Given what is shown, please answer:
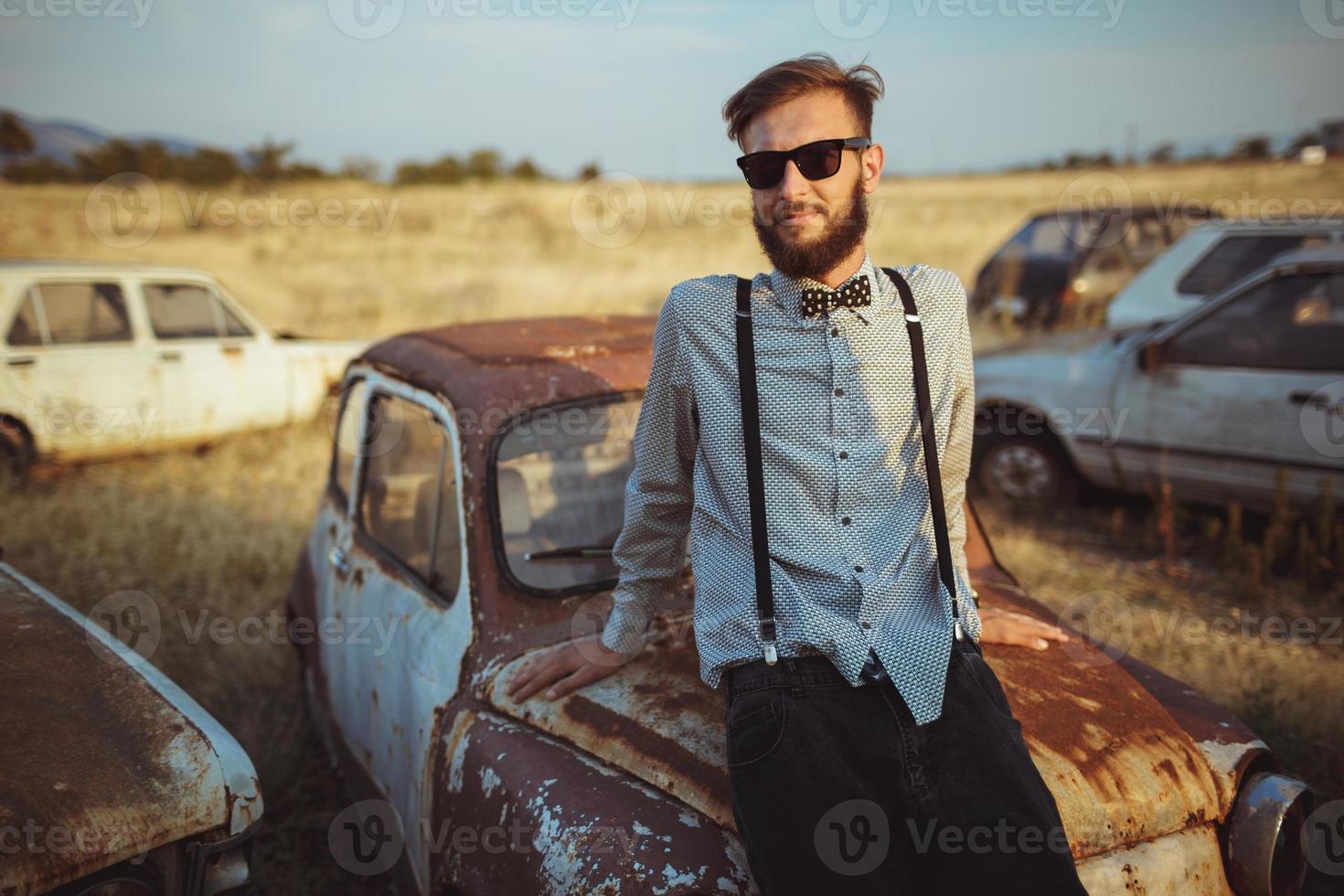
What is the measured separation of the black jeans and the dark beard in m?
0.86

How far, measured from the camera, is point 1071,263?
10.2 meters

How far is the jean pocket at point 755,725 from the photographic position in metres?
1.71

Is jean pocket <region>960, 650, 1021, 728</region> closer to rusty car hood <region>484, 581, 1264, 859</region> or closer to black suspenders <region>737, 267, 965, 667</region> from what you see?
black suspenders <region>737, 267, 965, 667</region>

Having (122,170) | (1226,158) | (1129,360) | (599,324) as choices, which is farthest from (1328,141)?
(122,170)

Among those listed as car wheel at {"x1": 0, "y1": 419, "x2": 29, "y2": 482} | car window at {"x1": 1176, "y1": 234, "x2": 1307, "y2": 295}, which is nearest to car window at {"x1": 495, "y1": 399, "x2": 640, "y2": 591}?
car wheel at {"x1": 0, "y1": 419, "x2": 29, "y2": 482}

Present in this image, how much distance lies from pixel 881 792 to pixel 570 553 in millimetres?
1156

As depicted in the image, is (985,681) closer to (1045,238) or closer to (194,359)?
(194,359)

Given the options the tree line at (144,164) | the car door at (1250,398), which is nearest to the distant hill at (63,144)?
the tree line at (144,164)

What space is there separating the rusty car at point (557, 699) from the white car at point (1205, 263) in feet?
17.6

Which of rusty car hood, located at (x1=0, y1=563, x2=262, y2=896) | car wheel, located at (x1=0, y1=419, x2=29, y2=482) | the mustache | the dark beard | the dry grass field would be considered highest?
the mustache

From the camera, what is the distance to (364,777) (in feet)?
9.45

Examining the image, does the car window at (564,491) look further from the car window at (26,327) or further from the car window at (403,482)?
the car window at (26,327)

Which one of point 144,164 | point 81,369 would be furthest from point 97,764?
point 144,164

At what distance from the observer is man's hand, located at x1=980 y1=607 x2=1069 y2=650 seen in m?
2.38
